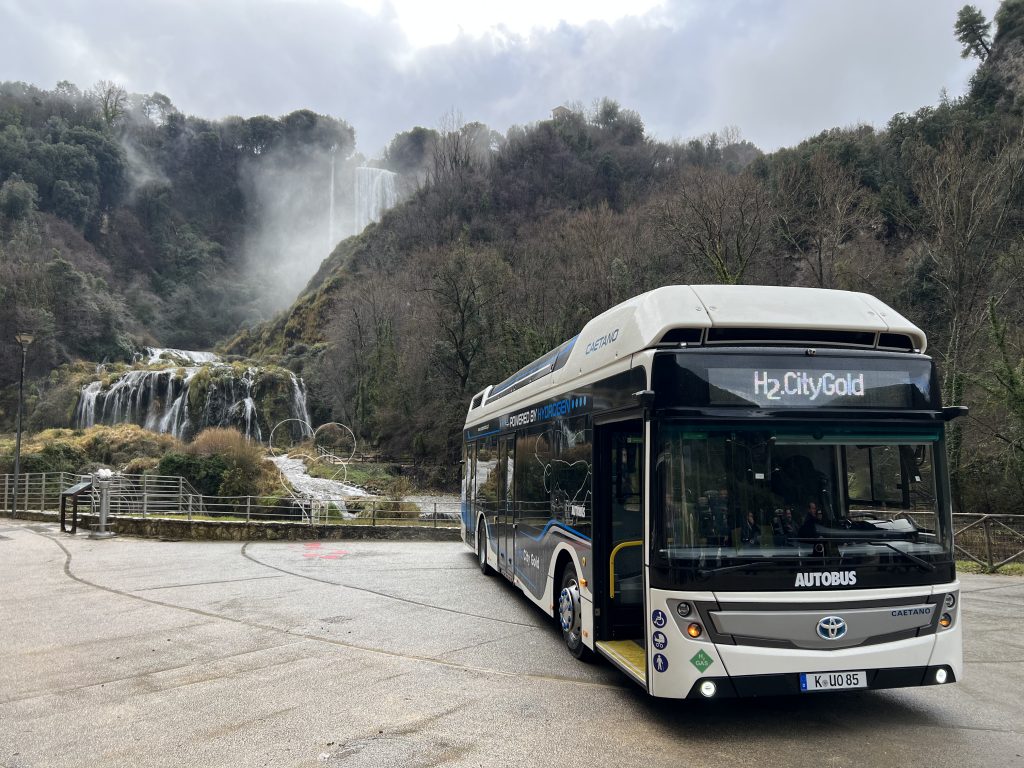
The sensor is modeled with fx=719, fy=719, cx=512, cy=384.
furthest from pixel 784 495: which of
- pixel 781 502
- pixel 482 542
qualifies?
pixel 482 542

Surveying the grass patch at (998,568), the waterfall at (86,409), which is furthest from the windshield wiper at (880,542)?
the waterfall at (86,409)

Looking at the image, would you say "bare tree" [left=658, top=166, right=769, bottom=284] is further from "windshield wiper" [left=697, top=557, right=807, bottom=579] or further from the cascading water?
the cascading water

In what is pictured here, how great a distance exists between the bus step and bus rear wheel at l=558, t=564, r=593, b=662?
0.58 meters

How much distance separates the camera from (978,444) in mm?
19656

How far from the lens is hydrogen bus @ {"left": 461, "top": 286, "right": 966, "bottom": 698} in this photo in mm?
4684

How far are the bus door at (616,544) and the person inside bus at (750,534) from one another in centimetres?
138

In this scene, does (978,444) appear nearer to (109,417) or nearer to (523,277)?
(523,277)

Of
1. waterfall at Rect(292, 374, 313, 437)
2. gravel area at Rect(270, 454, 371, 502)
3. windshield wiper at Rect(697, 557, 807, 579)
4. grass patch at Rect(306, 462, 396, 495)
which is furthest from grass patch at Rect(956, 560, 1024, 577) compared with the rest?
waterfall at Rect(292, 374, 313, 437)

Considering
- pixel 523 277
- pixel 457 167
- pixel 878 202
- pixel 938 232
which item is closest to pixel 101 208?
pixel 457 167

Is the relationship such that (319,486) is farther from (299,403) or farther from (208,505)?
(299,403)

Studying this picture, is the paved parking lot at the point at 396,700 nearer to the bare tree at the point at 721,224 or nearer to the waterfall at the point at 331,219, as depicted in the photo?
the bare tree at the point at 721,224

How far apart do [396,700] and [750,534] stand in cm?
301

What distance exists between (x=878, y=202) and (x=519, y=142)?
58208 mm

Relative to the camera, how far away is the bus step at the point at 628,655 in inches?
202
